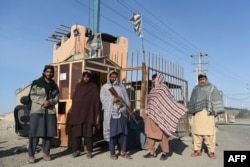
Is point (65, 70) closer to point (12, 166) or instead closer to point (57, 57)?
point (12, 166)

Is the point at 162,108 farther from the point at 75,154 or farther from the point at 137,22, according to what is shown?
the point at 137,22

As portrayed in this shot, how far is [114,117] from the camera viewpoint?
6.25 meters

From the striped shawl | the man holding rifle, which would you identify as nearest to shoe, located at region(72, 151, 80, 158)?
the man holding rifle

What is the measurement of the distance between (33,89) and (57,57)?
12.5m

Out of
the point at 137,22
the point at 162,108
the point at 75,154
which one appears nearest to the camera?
the point at 75,154

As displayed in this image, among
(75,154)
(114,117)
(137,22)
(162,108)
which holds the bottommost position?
(75,154)

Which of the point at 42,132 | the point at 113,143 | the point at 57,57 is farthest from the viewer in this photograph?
the point at 57,57

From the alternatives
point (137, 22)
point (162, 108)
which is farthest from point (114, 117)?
point (137, 22)

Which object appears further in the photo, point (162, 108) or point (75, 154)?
point (162, 108)

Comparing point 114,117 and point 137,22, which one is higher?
point 137,22

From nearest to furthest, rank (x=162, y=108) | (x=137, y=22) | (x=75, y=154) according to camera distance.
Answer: (x=75, y=154), (x=162, y=108), (x=137, y=22)

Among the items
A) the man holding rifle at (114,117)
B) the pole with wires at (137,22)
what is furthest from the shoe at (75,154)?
the pole with wires at (137,22)

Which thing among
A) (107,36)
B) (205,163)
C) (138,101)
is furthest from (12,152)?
(107,36)

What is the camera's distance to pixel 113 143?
6203mm
